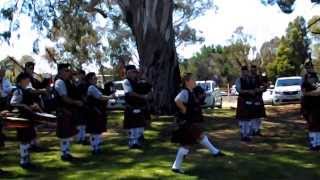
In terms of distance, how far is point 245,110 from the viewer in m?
14.5

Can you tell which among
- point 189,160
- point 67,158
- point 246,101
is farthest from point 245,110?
point 67,158

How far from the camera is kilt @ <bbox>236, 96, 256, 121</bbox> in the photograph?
569 inches

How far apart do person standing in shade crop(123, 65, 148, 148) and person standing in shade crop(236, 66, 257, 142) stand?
231 centimetres

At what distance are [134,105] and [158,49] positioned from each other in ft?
26.5

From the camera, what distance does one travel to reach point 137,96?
13250 mm

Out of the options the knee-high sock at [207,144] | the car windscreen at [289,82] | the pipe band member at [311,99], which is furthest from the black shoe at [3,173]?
the car windscreen at [289,82]

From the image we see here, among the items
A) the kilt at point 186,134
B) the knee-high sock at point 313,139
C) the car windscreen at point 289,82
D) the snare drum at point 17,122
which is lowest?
the knee-high sock at point 313,139

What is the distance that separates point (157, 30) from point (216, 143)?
810 cm

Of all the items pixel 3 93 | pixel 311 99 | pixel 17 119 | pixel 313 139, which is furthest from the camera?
pixel 3 93

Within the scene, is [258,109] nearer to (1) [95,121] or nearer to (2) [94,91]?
(1) [95,121]

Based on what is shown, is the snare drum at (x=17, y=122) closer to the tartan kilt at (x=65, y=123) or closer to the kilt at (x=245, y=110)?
the tartan kilt at (x=65, y=123)

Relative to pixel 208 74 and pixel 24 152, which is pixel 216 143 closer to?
pixel 24 152

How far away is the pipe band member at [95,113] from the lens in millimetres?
13258

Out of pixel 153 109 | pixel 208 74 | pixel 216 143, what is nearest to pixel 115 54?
pixel 208 74
